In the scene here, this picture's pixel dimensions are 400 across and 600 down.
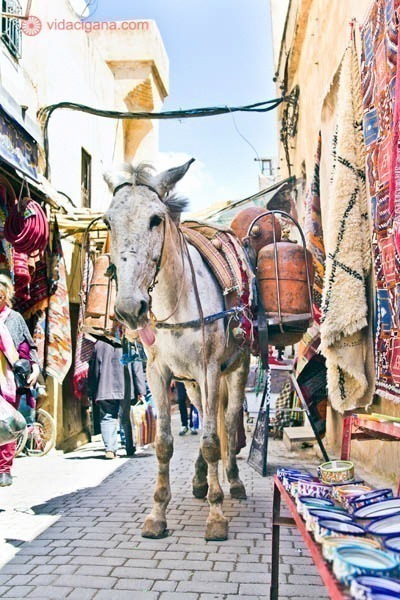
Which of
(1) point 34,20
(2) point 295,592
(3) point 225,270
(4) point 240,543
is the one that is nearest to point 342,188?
(3) point 225,270

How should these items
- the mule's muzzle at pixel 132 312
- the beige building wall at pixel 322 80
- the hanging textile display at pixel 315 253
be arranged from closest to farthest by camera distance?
the mule's muzzle at pixel 132 312 → the beige building wall at pixel 322 80 → the hanging textile display at pixel 315 253

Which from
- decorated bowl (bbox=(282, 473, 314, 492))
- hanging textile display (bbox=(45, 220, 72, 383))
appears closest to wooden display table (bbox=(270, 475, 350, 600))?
decorated bowl (bbox=(282, 473, 314, 492))

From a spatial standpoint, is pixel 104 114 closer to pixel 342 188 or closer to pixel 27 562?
pixel 342 188

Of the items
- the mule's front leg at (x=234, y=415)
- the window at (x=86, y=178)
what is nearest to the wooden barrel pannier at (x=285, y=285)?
the mule's front leg at (x=234, y=415)

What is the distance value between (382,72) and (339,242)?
1.42m

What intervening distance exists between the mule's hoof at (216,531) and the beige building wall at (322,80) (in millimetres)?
1579

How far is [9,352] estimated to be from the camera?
4.86 m

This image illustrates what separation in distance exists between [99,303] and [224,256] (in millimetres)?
2231

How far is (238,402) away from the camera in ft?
17.2

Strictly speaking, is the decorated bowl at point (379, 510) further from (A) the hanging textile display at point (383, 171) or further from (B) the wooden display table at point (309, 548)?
(A) the hanging textile display at point (383, 171)

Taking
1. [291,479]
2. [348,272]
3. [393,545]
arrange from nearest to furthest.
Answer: [393,545] < [291,479] < [348,272]

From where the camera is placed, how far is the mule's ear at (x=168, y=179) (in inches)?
150

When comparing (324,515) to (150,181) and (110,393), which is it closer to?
(150,181)

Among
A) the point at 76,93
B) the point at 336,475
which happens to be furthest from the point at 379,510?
the point at 76,93
